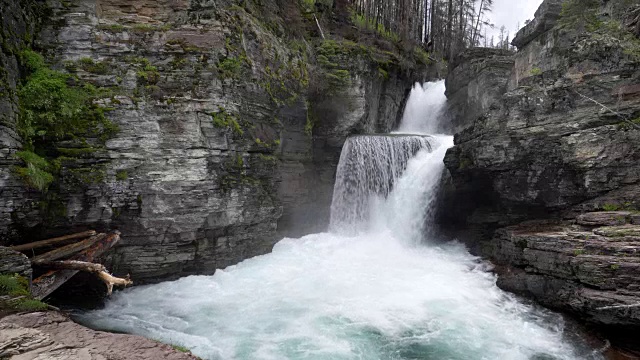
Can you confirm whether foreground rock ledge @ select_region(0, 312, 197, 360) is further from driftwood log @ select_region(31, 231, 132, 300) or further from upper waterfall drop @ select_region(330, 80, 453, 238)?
upper waterfall drop @ select_region(330, 80, 453, 238)

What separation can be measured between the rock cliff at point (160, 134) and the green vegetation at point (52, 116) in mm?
104

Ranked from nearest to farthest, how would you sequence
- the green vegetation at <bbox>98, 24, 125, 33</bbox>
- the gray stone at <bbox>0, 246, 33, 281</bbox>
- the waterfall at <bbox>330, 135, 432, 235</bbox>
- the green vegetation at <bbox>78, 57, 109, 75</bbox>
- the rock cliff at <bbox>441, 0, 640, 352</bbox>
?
1. the gray stone at <bbox>0, 246, 33, 281</bbox>
2. the rock cliff at <bbox>441, 0, 640, 352</bbox>
3. the green vegetation at <bbox>78, 57, 109, 75</bbox>
4. the green vegetation at <bbox>98, 24, 125, 33</bbox>
5. the waterfall at <bbox>330, 135, 432, 235</bbox>

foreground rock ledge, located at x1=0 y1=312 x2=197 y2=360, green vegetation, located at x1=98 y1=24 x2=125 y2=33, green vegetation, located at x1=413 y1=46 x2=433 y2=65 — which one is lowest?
foreground rock ledge, located at x1=0 y1=312 x2=197 y2=360

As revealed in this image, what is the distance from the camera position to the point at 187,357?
19.4ft

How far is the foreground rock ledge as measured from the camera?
5.46 meters

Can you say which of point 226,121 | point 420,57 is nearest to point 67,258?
point 226,121

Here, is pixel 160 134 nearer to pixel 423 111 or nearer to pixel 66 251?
pixel 66 251

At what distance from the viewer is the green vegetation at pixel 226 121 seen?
11539 millimetres

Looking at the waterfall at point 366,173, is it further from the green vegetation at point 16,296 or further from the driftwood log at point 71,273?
the green vegetation at point 16,296

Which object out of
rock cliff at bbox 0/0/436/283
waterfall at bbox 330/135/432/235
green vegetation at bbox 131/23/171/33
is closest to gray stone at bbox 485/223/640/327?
waterfall at bbox 330/135/432/235

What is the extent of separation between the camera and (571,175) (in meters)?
11.4

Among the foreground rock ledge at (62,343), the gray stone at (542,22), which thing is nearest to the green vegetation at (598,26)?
the gray stone at (542,22)

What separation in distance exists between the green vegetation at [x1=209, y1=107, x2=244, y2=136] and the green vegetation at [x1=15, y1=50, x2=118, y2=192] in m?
2.91

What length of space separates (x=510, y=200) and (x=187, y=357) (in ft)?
40.0
